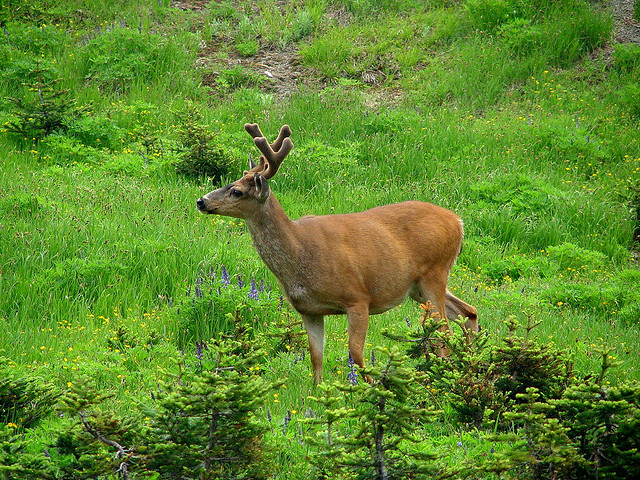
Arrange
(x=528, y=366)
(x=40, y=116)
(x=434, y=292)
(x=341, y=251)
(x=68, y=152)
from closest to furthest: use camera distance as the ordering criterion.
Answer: (x=528, y=366), (x=341, y=251), (x=434, y=292), (x=68, y=152), (x=40, y=116)

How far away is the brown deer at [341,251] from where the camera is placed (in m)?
6.34

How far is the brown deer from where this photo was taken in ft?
20.8

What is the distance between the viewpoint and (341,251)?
659cm

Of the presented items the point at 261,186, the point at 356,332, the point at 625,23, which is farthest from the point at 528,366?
the point at 625,23

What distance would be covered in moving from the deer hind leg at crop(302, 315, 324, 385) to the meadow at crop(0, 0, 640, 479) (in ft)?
0.70

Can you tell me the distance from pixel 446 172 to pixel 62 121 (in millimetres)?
6061

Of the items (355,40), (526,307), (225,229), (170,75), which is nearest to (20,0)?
(170,75)

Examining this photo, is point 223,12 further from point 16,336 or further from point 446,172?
point 16,336

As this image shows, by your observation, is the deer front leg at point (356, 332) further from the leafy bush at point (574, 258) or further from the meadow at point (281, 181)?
the leafy bush at point (574, 258)

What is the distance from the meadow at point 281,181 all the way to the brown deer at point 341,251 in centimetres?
48

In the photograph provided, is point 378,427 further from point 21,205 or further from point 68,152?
point 68,152

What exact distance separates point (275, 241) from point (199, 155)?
4794 mm

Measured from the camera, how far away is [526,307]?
28.5 feet

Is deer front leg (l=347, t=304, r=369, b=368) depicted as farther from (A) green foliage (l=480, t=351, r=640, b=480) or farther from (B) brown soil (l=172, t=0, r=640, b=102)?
(B) brown soil (l=172, t=0, r=640, b=102)
